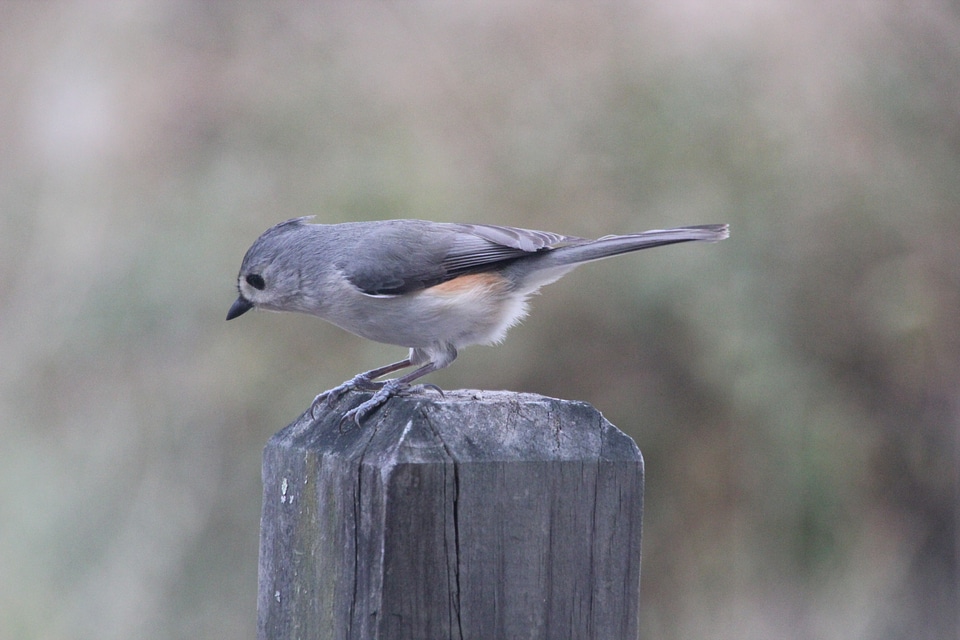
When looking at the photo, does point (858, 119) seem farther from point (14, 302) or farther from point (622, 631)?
point (14, 302)

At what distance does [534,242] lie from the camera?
11.5 feet

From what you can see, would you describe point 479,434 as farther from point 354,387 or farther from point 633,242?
point 633,242

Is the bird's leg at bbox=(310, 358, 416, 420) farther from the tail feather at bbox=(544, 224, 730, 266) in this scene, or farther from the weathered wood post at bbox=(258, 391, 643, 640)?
the tail feather at bbox=(544, 224, 730, 266)

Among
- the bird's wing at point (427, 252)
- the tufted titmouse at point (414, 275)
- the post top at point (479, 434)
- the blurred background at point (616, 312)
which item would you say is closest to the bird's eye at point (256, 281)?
the tufted titmouse at point (414, 275)

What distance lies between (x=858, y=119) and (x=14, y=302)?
534cm

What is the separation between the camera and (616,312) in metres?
Result: 5.18

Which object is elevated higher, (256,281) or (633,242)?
(633,242)

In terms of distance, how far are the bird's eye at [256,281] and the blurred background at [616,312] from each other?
1.66 meters

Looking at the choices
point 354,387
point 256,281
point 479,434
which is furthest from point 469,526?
point 256,281

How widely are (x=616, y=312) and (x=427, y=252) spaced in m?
1.95

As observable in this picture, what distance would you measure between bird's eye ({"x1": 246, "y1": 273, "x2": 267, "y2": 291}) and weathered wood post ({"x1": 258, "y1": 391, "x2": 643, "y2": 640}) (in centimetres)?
185

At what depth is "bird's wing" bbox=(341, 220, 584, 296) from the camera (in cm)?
336

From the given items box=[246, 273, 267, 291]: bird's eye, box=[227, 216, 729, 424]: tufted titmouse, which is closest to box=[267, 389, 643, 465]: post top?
box=[227, 216, 729, 424]: tufted titmouse

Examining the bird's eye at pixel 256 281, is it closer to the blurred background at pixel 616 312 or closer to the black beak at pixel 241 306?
the black beak at pixel 241 306
